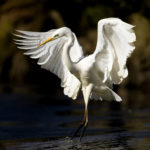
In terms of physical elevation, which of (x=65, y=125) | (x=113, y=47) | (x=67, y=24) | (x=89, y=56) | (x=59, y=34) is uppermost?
(x=67, y=24)

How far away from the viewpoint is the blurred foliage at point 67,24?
23.6m

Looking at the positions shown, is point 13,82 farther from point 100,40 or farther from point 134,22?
point 100,40

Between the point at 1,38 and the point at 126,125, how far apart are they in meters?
18.2

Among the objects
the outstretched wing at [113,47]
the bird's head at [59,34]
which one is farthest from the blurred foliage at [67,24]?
the bird's head at [59,34]

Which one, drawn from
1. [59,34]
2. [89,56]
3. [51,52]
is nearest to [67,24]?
[51,52]

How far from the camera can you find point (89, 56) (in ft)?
36.3

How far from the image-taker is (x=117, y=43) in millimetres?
10633

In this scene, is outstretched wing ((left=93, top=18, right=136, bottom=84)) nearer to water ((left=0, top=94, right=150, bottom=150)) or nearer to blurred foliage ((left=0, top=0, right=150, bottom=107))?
water ((left=0, top=94, right=150, bottom=150))

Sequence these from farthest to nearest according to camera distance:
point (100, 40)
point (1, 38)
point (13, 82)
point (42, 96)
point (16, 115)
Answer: point (1, 38), point (13, 82), point (42, 96), point (16, 115), point (100, 40)

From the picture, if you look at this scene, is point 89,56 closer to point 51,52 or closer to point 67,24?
point 51,52

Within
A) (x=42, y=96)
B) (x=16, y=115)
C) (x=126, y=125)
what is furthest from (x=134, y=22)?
Result: (x=126, y=125)

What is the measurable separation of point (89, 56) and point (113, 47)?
60 cm

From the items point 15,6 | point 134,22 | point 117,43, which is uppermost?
point 15,6

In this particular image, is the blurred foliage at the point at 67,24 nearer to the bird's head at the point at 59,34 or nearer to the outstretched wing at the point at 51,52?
the outstretched wing at the point at 51,52
